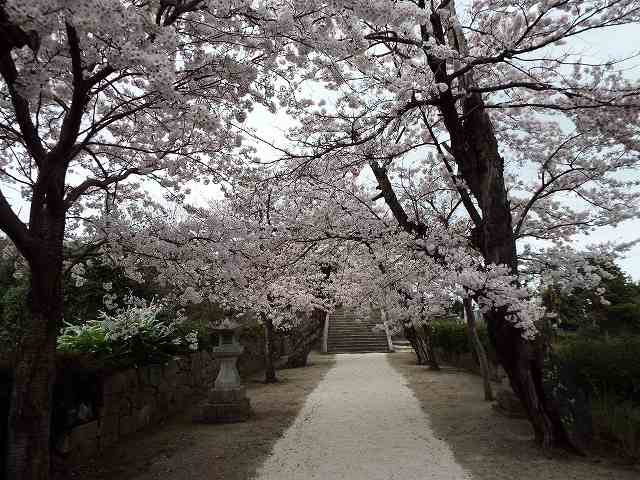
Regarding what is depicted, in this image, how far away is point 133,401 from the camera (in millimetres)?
6270

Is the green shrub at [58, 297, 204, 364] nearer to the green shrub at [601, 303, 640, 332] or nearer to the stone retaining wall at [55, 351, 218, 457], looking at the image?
the stone retaining wall at [55, 351, 218, 457]

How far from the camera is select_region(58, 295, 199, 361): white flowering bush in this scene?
19.0 feet

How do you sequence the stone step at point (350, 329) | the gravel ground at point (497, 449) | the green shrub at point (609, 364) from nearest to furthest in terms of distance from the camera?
the gravel ground at point (497, 449) → the green shrub at point (609, 364) → the stone step at point (350, 329)

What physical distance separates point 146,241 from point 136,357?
7.76ft

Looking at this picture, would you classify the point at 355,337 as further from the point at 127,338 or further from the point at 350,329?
the point at 127,338

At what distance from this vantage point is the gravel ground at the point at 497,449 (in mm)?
4387

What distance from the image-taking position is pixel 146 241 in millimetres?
4637

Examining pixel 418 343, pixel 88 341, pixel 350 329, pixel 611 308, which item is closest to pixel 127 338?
pixel 88 341

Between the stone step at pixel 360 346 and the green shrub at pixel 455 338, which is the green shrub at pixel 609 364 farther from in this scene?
the stone step at pixel 360 346

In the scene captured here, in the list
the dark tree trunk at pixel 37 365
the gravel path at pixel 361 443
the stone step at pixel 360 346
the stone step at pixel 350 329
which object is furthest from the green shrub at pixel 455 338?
the dark tree trunk at pixel 37 365

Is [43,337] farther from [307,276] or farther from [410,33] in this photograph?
[307,276]

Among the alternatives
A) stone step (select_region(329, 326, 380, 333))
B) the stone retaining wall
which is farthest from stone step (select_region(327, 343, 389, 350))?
the stone retaining wall

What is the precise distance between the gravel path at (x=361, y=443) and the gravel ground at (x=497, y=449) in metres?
0.20

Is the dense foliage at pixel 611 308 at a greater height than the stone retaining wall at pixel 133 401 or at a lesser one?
greater
